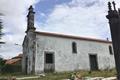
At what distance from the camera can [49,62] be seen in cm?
2517

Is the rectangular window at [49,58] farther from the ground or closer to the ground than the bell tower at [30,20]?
closer to the ground

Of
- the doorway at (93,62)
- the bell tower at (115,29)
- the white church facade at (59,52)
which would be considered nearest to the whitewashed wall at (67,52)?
the white church facade at (59,52)

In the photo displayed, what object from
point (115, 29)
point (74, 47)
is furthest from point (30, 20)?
point (115, 29)

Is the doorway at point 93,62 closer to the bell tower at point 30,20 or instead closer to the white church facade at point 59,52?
the white church facade at point 59,52

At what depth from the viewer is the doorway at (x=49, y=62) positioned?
81.1 ft

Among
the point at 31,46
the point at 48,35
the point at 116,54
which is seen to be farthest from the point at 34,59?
the point at 116,54

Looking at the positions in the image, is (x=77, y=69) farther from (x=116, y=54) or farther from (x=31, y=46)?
(x=116, y=54)

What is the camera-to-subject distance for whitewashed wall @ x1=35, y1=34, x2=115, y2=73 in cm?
2489

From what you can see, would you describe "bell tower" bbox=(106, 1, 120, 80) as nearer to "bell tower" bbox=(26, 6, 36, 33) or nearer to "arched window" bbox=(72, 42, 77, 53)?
"bell tower" bbox=(26, 6, 36, 33)

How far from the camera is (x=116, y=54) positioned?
5.63 meters

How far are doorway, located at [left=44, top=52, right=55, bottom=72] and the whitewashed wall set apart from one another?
0.43 meters

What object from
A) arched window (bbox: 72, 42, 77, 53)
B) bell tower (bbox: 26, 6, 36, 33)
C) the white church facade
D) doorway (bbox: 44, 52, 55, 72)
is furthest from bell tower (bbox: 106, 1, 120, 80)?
arched window (bbox: 72, 42, 77, 53)

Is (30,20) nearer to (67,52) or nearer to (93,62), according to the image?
(67,52)

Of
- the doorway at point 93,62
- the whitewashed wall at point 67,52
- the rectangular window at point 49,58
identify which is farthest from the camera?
the doorway at point 93,62
